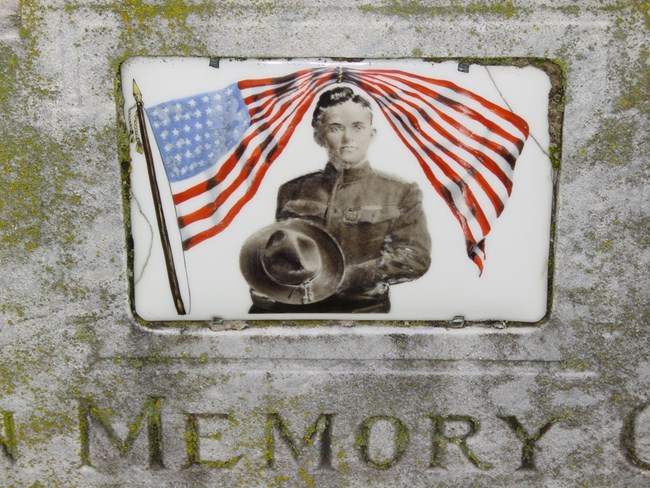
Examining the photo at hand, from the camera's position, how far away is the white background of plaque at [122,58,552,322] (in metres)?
2.81

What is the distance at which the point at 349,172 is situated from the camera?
2832 millimetres

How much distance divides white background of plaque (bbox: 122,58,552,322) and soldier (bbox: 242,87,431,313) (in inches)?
2.2

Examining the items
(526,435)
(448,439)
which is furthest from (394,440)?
(526,435)

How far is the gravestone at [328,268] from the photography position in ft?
9.18

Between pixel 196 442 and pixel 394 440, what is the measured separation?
1219 millimetres

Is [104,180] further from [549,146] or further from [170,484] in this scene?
[549,146]

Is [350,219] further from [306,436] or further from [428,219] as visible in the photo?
[306,436]

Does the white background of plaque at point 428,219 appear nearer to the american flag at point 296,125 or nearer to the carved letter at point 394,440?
the american flag at point 296,125

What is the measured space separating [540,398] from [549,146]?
58.9 inches

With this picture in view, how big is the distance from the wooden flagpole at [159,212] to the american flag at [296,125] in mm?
66

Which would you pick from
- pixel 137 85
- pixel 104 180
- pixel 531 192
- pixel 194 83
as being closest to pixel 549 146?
pixel 531 192

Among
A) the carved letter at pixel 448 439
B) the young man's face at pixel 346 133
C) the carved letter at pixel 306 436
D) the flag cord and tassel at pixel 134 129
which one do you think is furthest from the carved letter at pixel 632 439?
the flag cord and tassel at pixel 134 129

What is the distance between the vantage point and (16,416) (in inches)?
123

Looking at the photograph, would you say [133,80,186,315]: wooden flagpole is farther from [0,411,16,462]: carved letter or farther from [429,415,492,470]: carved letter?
[429,415,492,470]: carved letter
